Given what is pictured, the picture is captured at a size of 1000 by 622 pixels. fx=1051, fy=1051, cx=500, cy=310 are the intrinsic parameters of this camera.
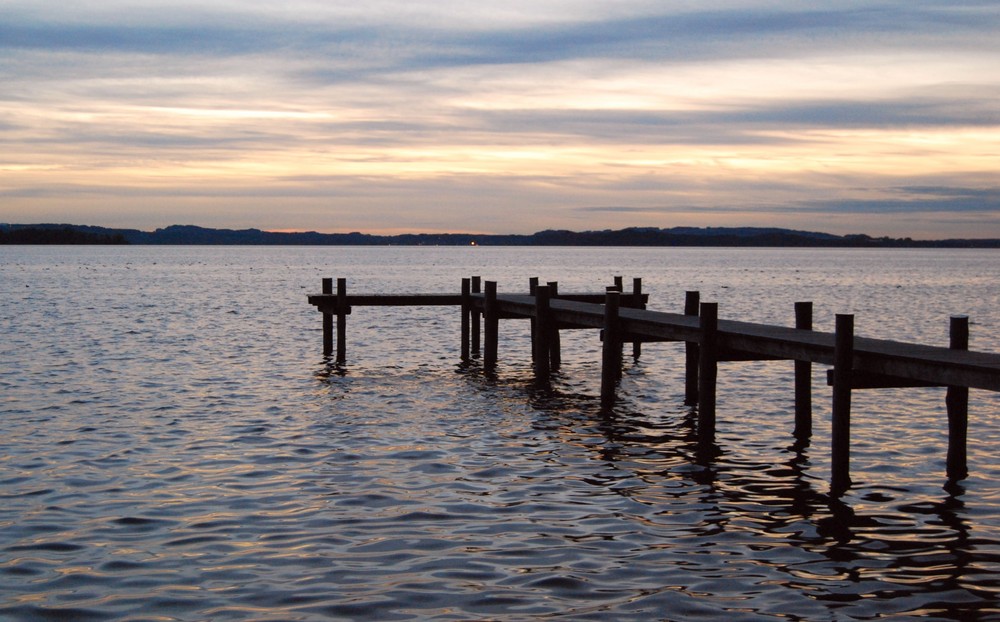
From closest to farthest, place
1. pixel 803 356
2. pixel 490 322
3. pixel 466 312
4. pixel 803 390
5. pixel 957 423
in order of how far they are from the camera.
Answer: pixel 957 423
pixel 803 356
pixel 803 390
pixel 490 322
pixel 466 312

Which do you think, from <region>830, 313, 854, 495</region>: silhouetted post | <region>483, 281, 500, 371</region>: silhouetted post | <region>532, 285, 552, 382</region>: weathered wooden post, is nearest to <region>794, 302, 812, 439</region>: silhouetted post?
<region>830, 313, 854, 495</region>: silhouetted post

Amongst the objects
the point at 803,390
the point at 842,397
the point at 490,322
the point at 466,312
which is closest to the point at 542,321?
the point at 490,322

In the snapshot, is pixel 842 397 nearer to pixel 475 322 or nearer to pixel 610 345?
pixel 610 345

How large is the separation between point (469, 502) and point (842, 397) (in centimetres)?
449

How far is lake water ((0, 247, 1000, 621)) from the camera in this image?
850 cm

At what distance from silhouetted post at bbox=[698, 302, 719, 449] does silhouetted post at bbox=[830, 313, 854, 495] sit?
254 centimetres

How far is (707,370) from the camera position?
1491 cm

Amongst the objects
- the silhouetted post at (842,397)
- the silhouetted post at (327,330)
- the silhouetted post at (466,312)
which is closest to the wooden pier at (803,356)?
the silhouetted post at (842,397)

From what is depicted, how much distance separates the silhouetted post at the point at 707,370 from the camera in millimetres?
14805

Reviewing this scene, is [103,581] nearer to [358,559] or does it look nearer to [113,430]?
[358,559]

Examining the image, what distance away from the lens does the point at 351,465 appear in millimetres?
13508

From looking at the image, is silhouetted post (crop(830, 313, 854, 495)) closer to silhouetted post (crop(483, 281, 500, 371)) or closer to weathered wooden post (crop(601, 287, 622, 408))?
weathered wooden post (crop(601, 287, 622, 408))

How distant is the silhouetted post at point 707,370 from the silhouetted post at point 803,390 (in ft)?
5.25

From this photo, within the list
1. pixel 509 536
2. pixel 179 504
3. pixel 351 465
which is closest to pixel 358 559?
pixel 509 536
